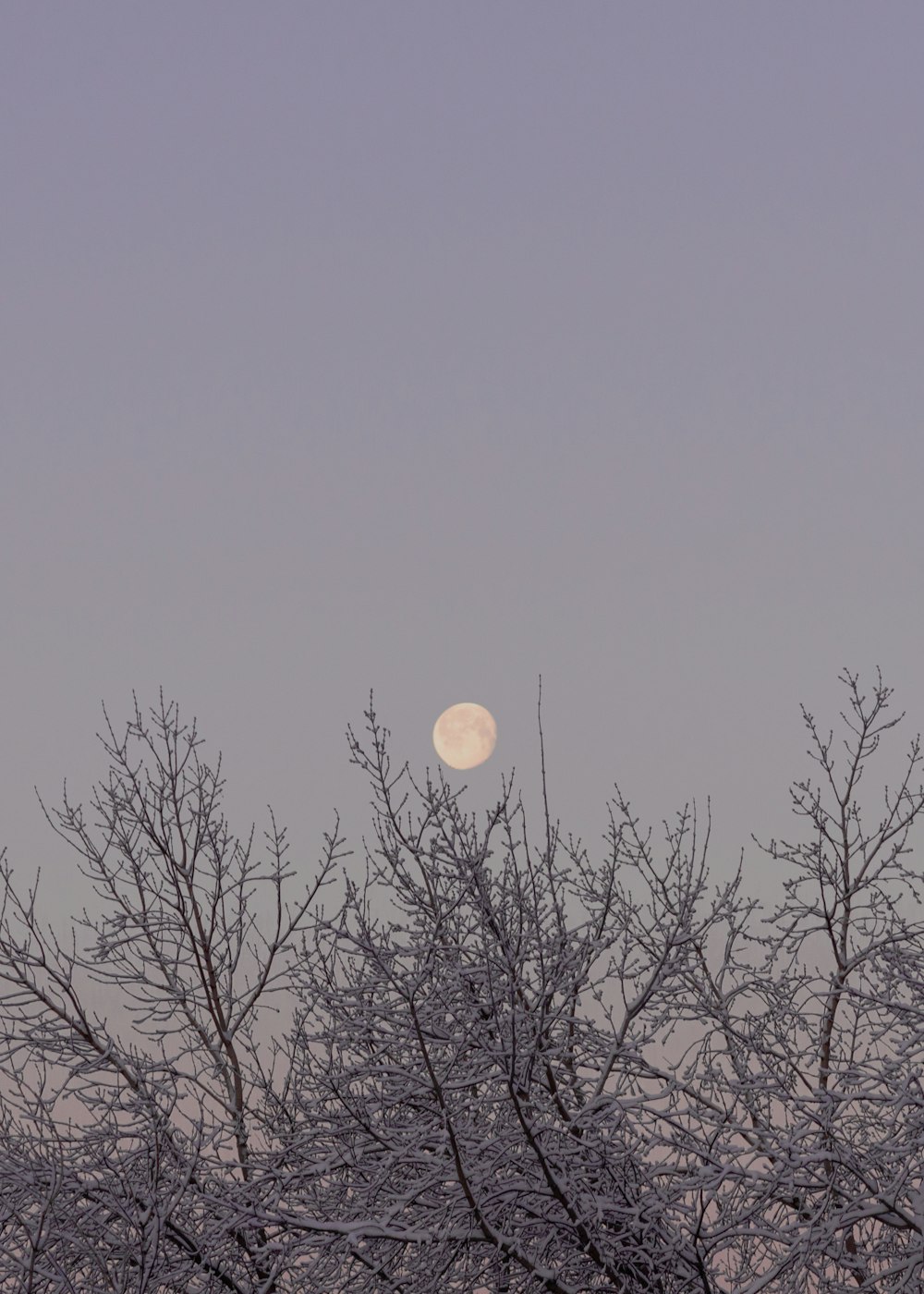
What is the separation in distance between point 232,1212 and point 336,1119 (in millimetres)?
1018

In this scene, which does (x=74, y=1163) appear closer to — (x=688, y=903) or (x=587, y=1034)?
(x=587, y=1034)

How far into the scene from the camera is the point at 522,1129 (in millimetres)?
7727

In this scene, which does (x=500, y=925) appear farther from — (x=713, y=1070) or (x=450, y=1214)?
(x=713, y=1070)

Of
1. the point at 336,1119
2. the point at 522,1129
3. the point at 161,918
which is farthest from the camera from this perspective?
the point at 161,918

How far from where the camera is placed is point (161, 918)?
492 inches

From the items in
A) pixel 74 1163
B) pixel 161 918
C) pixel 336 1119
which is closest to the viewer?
pixel 336 1119

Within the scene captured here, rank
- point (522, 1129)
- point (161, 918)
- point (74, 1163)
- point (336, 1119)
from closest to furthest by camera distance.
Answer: point (522, 1129), point (336, 1119), point (74, 1163), point (161, 918)

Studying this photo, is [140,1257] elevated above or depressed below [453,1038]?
below

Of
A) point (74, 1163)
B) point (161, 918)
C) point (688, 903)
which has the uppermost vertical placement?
point (161, 918)

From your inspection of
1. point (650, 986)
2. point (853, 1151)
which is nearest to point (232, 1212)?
point (650, 986)

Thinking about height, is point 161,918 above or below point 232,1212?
above

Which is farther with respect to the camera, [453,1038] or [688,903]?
[688,903]

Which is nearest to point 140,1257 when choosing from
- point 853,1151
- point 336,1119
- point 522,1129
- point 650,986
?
point 336,1119

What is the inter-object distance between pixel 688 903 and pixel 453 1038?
170 cm
